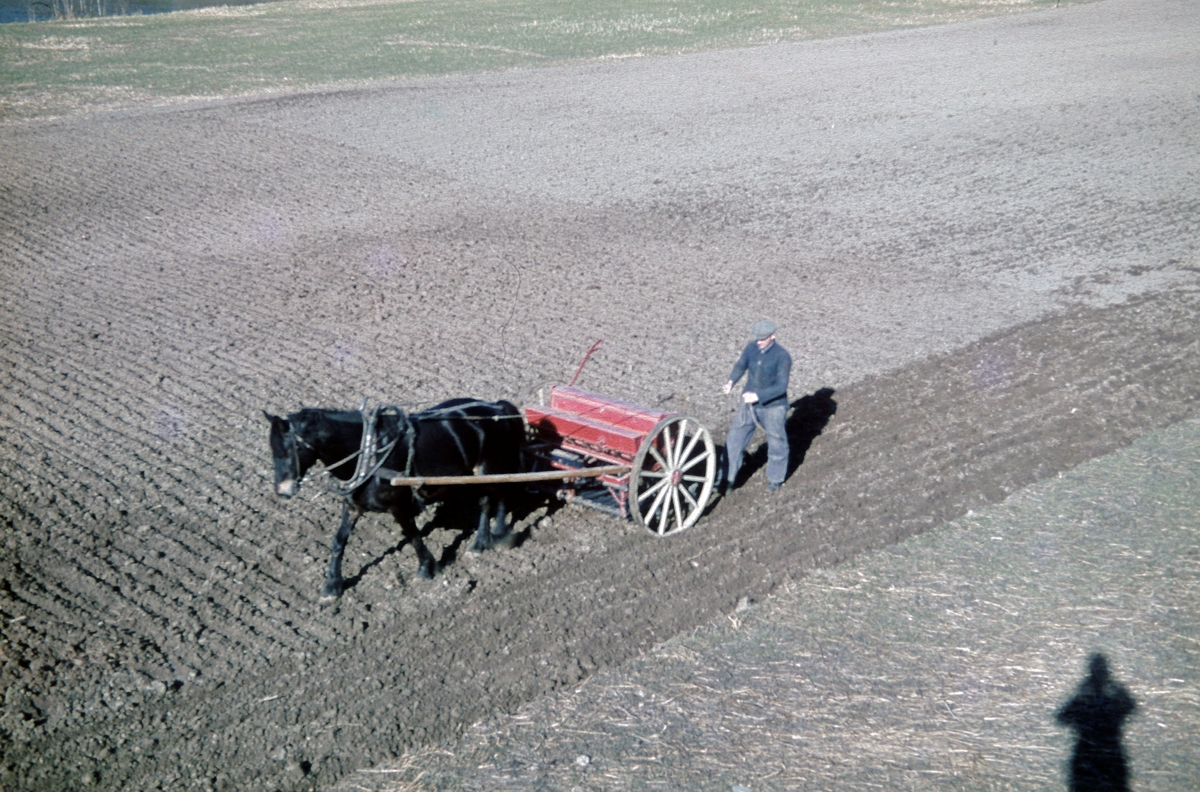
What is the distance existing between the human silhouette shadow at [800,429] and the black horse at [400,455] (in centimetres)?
229

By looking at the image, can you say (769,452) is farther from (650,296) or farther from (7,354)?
(7,354)

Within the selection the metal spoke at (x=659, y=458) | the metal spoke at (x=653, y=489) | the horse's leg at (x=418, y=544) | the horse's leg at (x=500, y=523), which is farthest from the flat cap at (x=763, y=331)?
the horse's leg at (x=418, y=544)

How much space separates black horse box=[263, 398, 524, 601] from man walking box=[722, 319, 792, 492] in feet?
6.64

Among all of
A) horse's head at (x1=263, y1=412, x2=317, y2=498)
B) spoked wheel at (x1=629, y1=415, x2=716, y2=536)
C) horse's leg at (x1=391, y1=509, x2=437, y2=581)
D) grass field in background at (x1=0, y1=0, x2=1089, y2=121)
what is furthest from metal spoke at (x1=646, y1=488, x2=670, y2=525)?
grass field in background at (x1=0, y1=0, x2=1089, y2=121)

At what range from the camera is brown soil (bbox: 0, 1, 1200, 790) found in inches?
277

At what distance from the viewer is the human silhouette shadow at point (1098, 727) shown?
5984mm

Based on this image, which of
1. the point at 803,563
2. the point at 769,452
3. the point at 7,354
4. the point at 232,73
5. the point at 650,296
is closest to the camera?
the point at 803,563

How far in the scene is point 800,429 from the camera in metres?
10.7

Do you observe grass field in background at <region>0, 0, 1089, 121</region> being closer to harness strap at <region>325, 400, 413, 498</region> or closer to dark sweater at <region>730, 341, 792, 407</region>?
harness strap at <region>325, 400, 413, 498</region>

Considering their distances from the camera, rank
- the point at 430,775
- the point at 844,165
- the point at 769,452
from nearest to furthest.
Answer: the point at 430,775 < the point at 769,452 < the point at 844,165

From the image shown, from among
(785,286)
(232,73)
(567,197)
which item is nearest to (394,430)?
(785,286)

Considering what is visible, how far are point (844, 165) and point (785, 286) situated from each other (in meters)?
7.94

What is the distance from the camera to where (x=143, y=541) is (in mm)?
8500

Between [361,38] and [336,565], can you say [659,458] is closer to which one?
[336,565]
